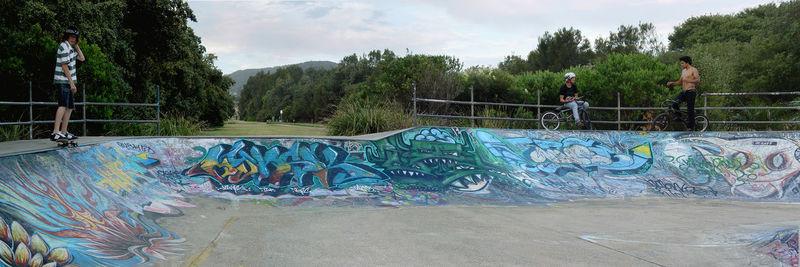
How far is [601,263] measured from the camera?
4523 millimetres

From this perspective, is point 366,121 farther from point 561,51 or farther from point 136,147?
point 561,51

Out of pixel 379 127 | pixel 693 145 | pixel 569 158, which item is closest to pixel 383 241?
pixel 569 158

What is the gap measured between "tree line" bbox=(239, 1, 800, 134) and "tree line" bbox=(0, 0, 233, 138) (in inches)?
226

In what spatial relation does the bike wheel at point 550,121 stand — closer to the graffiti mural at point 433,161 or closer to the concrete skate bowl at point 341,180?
the concrete skate bowl at point 341,180

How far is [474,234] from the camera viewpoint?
567 centimetres

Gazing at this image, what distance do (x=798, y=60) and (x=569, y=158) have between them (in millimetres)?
24959

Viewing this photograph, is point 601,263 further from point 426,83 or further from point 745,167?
point 426,83

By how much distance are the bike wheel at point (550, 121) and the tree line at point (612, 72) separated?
6.59 feet

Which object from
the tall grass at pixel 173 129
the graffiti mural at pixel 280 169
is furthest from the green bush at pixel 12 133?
the graffiti mural at pixel 280 169

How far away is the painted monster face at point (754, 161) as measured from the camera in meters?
9.55

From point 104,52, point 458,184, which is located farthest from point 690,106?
point 104,52

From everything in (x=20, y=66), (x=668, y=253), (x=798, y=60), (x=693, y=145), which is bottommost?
(x=668, y=253)

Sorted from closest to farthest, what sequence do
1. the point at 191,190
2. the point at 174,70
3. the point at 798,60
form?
the point at 191,190 → the point at 174,70 → the point at 798,60

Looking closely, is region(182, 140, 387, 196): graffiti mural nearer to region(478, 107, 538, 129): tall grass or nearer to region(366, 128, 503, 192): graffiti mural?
region(366, 128, 503, 192): graffiti mural
